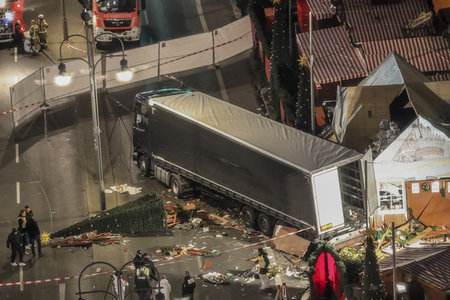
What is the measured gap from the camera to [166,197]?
147 ft

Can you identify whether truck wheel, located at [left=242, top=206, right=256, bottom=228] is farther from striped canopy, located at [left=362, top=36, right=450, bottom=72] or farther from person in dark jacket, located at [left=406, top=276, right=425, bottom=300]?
striped canopy, located at [left=362, top=36, right=450, bottom=72]

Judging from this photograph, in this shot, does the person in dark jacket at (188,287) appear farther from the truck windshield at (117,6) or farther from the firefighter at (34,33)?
the firefighter at (34,33)

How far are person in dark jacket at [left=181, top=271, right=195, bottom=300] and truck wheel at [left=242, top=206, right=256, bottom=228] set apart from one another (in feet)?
17.5

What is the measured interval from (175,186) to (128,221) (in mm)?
3322

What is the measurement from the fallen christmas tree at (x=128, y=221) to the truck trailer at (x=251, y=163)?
2132mm

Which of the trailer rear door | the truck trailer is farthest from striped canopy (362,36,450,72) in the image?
the trailer rear door

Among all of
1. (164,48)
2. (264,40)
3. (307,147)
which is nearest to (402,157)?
(307,147)

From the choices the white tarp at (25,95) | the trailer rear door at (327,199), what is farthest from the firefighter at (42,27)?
the trailer rear door at (327,199)

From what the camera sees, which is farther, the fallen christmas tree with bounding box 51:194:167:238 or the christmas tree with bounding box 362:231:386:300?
the fallen christmas tree with bounding box 51:194:167:238

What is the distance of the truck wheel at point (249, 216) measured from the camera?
137 feet

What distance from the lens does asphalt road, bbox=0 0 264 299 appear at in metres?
40.7

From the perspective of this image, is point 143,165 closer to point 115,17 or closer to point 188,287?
point 115,17

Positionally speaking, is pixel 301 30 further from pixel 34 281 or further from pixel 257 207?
pixel 34 281

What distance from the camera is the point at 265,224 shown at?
4141 centimetres
